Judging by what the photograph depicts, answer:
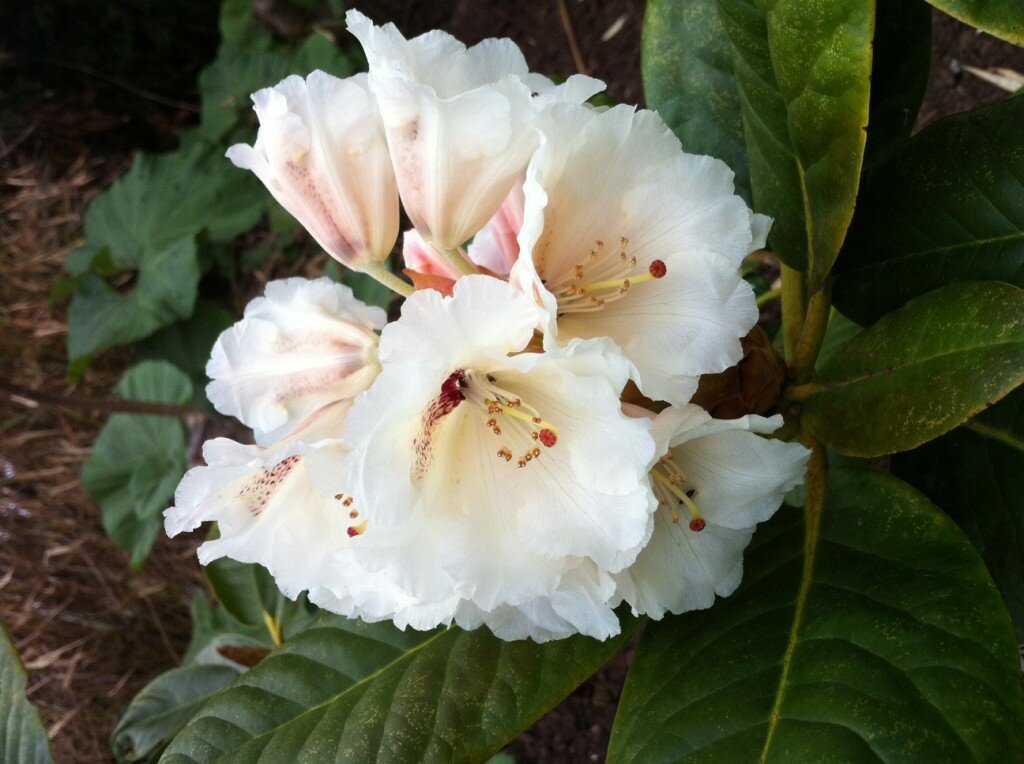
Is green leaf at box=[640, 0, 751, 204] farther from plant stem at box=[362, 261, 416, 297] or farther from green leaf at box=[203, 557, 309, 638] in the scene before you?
green leaf at box=[203, 557, 309, 638]

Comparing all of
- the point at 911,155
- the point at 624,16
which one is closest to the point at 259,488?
the point at 911,155

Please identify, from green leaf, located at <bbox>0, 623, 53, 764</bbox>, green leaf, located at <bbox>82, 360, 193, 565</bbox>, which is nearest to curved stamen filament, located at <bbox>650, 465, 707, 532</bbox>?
green leaf, located at <bbox>0, 623, 53, 764</bbox>

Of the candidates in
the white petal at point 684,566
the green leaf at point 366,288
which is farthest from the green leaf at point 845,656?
the green leaf at point 366,288

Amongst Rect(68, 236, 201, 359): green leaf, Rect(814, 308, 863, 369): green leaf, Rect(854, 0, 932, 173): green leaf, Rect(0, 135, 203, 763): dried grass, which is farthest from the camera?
Rect(0, 135, 203, 763): dried grass

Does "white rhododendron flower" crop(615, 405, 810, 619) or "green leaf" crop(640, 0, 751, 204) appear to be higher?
"green leaf" crop(640, 0, 751, 204)

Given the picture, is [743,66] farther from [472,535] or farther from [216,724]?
[216,724]

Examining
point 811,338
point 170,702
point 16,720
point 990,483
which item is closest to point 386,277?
point 811,338

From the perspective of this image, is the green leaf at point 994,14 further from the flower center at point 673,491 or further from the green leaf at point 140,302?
the green leaf at point 140,302
